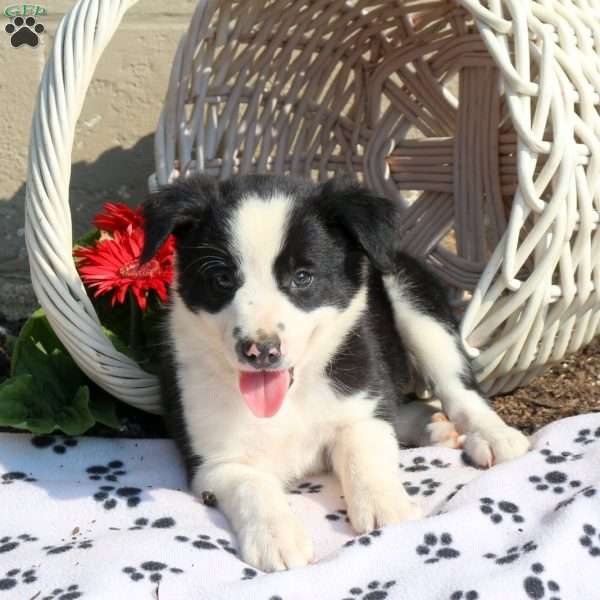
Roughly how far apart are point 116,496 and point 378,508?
777mm

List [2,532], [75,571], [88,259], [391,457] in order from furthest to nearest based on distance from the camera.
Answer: [88,259]
[391,457]
[2,532]
[75,571]

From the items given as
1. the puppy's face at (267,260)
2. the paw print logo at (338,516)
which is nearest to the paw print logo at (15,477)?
the puppy's face at (267,260)

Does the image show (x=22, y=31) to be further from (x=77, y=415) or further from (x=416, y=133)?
(x=77, y=415)

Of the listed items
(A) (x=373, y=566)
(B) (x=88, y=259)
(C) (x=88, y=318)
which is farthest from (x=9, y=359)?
(A) (x=373, y=566)

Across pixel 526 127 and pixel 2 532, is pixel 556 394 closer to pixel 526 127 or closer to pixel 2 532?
pixel 526 127

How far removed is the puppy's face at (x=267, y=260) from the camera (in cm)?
235

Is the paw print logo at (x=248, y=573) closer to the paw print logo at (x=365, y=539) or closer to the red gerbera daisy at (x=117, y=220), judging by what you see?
the paw print logo at (x=365, y=539)

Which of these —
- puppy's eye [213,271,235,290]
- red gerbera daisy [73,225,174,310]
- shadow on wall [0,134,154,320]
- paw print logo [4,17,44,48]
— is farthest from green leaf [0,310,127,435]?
paw print logo [4,17,44,48]

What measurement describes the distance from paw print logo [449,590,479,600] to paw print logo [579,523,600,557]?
1.20 ft

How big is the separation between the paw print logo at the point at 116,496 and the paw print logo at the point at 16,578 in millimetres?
401

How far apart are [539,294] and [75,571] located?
5.47 feet

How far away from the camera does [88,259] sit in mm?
3291

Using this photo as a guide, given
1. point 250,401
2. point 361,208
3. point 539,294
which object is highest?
point 361,208

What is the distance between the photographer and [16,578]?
2.11 m
